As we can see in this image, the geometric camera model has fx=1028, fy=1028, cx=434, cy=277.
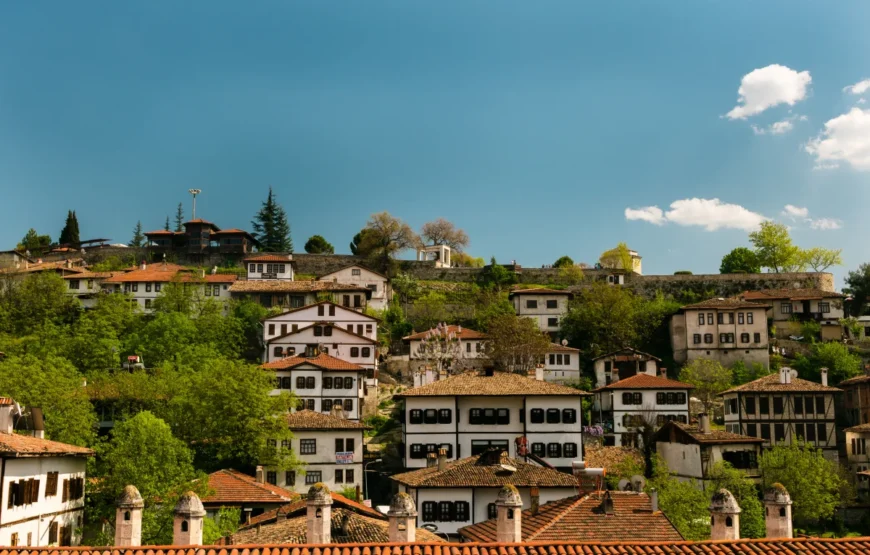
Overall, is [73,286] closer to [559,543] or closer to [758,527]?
Answer: [758,527]

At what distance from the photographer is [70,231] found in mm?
127000

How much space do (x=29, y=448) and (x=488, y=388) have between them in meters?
28.0

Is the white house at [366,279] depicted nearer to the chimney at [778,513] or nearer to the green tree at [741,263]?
the green tree at [741,263]

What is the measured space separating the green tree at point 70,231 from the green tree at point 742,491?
305 ft

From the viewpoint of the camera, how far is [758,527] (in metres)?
47.4

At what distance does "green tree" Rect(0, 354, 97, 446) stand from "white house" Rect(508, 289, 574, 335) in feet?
145

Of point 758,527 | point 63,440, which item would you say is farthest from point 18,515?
point 758,527

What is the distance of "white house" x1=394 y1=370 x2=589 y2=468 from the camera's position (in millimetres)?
57938

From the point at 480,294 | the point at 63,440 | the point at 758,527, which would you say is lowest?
the point at 758,527

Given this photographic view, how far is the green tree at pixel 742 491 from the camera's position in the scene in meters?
47.4

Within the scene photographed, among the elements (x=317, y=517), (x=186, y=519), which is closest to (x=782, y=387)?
(x=317, y=517)

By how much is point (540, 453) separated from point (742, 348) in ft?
104

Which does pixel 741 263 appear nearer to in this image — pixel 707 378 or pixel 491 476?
pixel 707 378

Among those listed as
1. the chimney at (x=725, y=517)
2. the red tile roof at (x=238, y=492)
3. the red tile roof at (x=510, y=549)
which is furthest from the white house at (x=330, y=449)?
the red tile roof at (x=510, y=549)
